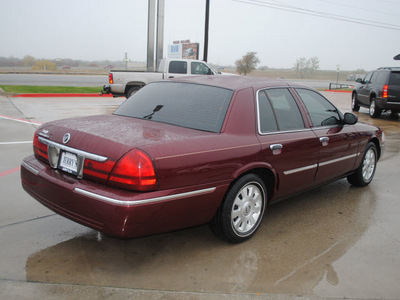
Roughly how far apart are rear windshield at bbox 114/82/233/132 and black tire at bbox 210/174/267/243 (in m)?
0.57

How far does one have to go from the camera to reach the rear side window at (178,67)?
15945 millimetres

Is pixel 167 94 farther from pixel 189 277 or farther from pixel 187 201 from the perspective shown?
pixel 189 277

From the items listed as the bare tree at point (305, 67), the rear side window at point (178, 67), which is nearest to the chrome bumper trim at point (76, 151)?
the rear side window at point (178, 67)

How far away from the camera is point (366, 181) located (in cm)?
574

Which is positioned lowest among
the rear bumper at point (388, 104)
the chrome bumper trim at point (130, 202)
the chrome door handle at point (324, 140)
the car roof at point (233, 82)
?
the chrome bumper trim at point (130, 202)

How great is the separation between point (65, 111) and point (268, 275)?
10838 mm

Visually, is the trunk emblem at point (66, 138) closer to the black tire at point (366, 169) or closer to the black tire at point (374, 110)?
the black tire at point (366, 169)

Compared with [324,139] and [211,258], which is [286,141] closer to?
[324,139]

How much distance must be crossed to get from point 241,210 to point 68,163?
156 cm

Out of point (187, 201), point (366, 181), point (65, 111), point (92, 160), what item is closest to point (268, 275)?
point (187, 201)

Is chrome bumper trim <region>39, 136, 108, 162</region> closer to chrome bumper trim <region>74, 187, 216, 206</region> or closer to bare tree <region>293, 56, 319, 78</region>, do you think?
chrome bumper trim <region>74, 187, 216, 206</region>

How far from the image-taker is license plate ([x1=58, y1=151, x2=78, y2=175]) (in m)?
3.17

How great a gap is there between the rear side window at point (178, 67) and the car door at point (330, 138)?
1152 cm

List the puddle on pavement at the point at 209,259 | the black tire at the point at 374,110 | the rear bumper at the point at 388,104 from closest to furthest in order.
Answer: the puddle on pavement at the point at 209,259 → the rear bumper at the point at 388,104 → the black tire at the point at 374,110
